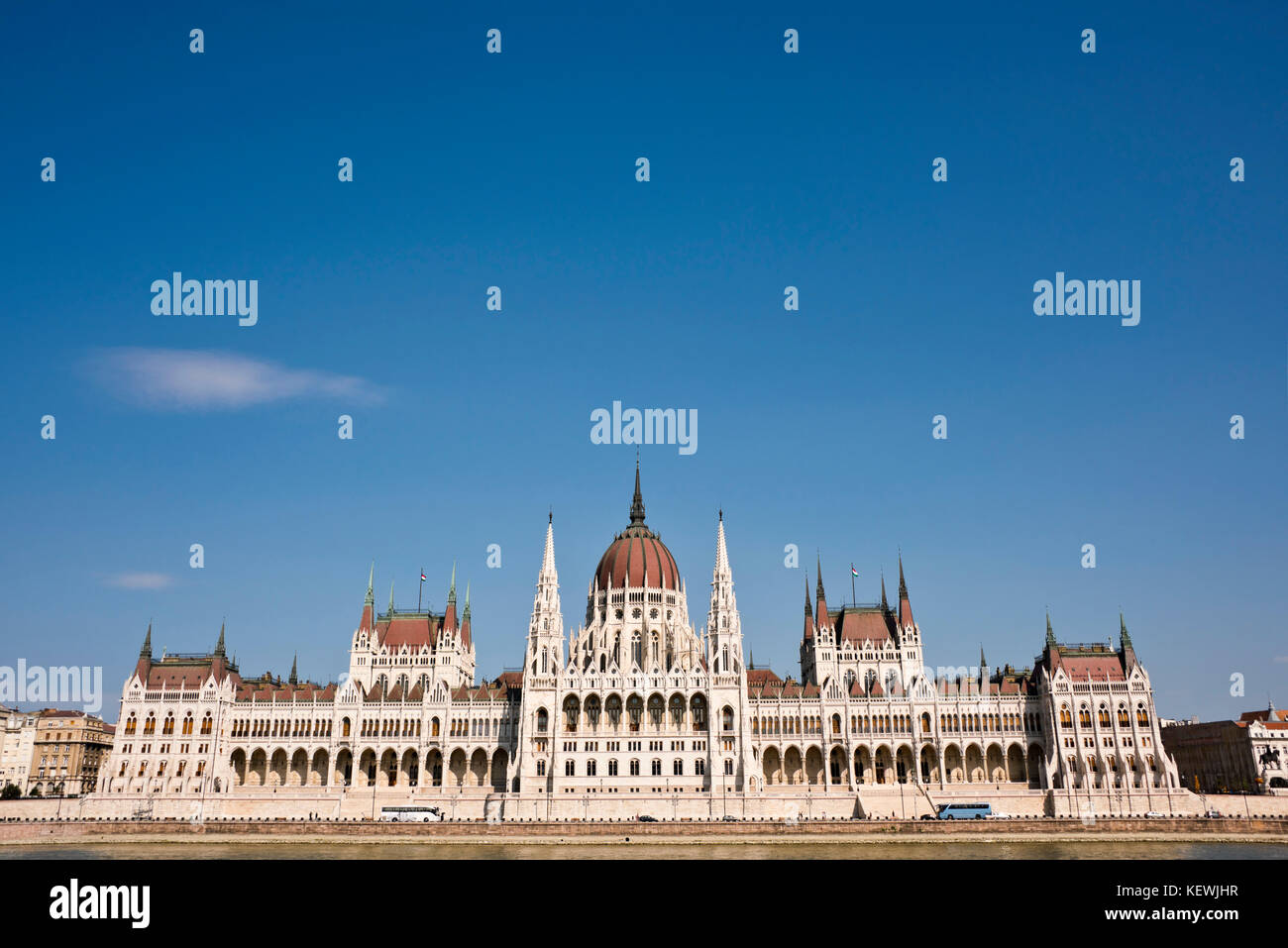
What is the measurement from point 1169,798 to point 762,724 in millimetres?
37077

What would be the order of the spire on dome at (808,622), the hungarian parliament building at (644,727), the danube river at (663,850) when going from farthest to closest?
1. the spire on dome at (808,622)
2. the hungarian parliament building at (644,727)
3. the danube river at (663,850)

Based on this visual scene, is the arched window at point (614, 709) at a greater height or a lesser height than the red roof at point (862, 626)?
lesser

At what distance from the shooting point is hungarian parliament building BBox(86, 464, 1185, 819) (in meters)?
96.2

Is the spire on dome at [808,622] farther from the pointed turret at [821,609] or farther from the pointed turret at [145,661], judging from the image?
the pointed turret at [145,661]

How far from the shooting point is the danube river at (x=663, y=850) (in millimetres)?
66625

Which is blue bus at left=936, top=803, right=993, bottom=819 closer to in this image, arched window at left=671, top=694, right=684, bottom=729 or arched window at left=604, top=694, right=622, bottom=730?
arched window at left=671, top=694, right=684, bottom=729

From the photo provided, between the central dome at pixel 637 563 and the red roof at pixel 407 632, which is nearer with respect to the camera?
the central dome at pixel 637 563

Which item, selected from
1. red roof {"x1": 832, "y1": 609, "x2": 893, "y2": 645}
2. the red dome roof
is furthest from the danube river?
red roof {"x1": 832, "y1": 609, "x2": 893, "y2": 645}

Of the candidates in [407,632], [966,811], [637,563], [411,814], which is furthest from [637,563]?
[966,811]

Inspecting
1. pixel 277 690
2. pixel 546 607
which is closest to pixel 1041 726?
pixel 546 607

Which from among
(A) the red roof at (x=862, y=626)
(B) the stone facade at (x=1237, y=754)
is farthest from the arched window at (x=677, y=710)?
(B) the stone facade at (x=1237, y=754)

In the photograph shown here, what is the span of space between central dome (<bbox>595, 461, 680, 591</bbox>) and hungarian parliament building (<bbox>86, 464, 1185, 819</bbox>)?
295 mm

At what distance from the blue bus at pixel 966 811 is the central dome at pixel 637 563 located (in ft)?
127
